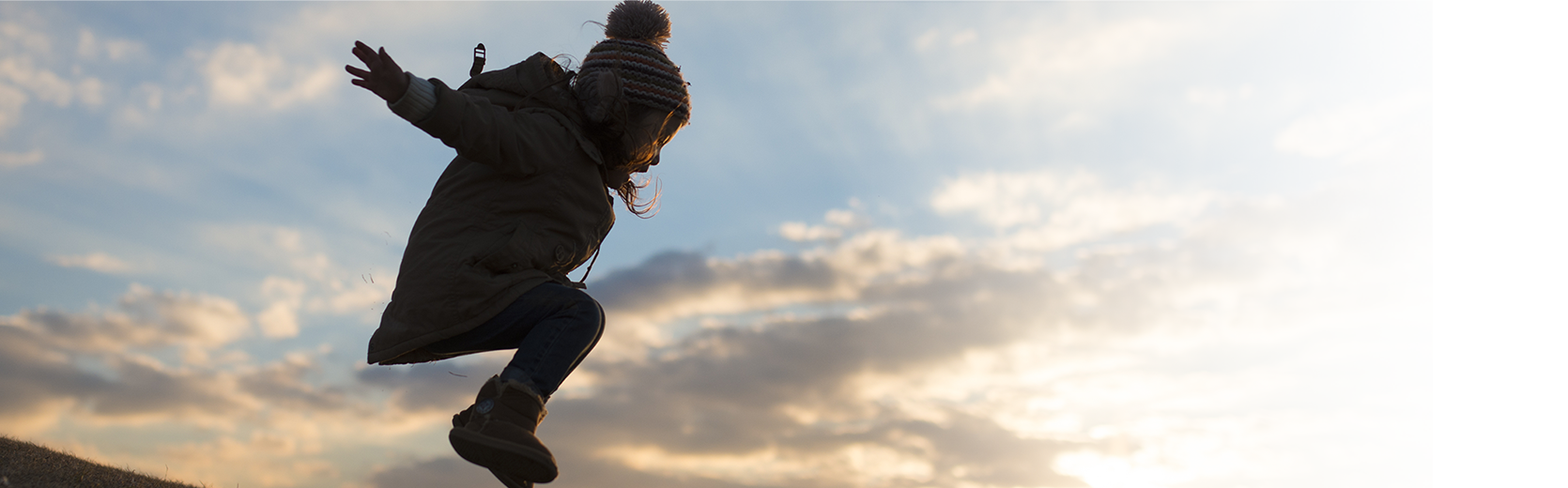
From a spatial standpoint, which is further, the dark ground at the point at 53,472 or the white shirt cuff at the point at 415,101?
the dark ground at the point at 53,472

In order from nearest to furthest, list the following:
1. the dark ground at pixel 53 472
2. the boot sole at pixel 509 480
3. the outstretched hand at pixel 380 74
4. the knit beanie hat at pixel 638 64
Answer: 1. the outstretched hand at pixel 380 74
2. the boot sole at pixel 509 480
3. the knit beanie hat at pixel 638 64
4. the dark ground at pixel 53 472

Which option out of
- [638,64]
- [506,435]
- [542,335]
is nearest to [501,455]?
[506,435]

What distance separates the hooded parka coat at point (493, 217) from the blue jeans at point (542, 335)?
0.25 ft

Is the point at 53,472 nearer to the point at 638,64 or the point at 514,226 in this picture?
the point at 514,226

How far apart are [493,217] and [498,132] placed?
1.26 feet

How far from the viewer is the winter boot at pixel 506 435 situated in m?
3.72

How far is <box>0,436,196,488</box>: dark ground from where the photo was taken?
5.14 meters

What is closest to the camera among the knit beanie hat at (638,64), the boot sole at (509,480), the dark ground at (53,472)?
the boot sole at (509,480)

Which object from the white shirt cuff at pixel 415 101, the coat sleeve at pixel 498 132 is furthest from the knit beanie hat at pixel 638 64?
the white shirt cuff at pixel 415 101

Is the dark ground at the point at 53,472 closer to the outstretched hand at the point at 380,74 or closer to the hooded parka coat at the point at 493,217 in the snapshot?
the hooded parka coat at the point at 493,217

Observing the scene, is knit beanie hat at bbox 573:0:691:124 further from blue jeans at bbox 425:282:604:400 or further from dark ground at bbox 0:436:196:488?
dark ground at bbox 0:436:196:488
